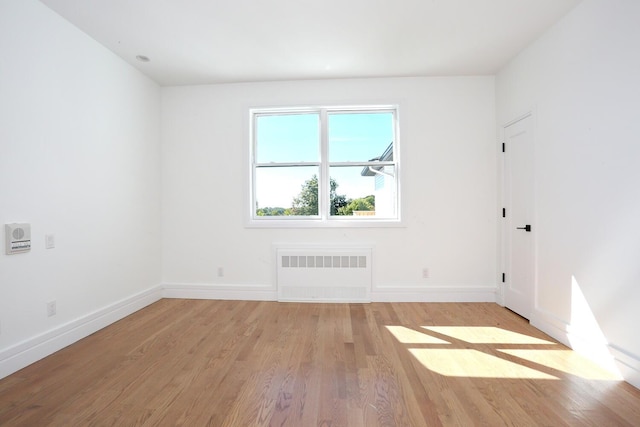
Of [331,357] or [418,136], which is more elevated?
[418,136]

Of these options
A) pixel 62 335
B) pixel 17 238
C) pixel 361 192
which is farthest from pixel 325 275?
pixel 17 238

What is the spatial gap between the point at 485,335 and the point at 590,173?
1635mm

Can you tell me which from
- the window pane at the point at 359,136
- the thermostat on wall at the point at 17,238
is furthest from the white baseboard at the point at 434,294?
the thermostat on wall at the point at 17,238

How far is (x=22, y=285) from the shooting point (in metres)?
2.24

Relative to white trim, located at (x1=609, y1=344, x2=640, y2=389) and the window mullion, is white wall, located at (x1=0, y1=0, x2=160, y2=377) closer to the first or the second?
the window mullion

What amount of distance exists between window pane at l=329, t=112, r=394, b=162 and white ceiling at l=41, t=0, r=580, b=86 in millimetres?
544

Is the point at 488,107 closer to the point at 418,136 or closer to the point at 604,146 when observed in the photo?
the point at 418,136

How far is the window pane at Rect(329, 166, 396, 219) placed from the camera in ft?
13.0

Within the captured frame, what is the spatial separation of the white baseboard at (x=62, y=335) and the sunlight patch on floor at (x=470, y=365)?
299cm

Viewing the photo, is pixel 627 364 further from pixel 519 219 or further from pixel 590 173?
pixel 519 219

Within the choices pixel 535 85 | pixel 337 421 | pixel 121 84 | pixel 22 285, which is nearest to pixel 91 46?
pixel 121 84

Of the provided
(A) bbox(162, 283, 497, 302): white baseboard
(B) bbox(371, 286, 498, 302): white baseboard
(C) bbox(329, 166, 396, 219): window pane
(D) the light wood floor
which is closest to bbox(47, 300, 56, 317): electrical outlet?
(D) the light wood floor

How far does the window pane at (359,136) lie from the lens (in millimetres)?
3943

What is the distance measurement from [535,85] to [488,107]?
77cm
